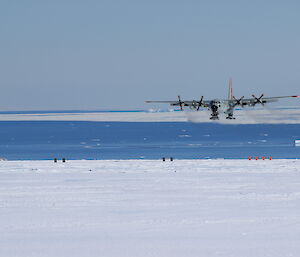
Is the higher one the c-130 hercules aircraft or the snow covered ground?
the c-130 hercules aircraft

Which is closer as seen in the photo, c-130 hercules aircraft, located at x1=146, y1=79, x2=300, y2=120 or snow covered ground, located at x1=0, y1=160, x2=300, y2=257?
snow covered ground, located at x1=0, y1=160, x2=300, y2=257

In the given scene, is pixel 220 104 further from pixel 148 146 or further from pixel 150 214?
pixel 150 214

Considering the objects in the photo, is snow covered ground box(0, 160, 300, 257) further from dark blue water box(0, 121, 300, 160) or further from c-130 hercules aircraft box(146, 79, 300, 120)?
c-130 hercules aircraft box(146, 79, 300, 120)

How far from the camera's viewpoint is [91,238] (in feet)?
48.2

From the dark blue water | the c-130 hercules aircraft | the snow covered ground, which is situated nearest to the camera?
the snow covered ground

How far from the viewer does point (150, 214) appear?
18.0 m

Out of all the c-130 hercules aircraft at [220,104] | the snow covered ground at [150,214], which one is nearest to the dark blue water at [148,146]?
the c-130 hercules aircraft at [220,104]

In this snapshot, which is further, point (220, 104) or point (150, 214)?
point (220, 104)

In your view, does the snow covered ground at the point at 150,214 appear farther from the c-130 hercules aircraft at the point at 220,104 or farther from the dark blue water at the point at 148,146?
the c-130 hercules aircraft at the point at 220,104

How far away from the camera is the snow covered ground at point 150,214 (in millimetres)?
13773

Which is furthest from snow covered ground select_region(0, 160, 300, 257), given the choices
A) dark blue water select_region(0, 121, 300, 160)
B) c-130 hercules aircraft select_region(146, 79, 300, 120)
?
c-130 hercules aircraft select_region(146, 79, 300, 120)

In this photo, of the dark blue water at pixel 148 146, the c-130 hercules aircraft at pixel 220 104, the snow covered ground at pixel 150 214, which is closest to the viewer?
the snow covered ground at pixel 150 214

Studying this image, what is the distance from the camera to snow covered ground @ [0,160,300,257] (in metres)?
13.8

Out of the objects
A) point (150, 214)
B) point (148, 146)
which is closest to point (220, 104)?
point (148, 146)
